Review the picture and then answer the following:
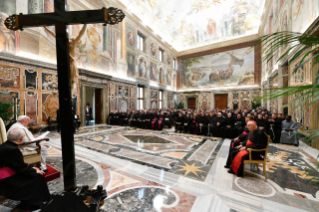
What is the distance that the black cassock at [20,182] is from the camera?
206 cm

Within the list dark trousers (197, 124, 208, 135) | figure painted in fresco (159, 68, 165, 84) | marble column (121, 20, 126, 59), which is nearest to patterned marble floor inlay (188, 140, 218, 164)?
dark trousers (197, 124, 208, 135)

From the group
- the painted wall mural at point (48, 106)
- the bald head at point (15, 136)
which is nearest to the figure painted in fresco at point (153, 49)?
the painted wall mural at point (48, 106)

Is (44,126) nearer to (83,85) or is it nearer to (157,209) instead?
(83,85)

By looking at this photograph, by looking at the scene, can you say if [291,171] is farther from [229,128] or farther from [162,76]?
[162,76]

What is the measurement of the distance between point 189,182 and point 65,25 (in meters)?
3.34

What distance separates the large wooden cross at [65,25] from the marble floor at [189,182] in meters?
1.31

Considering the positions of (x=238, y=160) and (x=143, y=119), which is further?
(x=143, y=119)

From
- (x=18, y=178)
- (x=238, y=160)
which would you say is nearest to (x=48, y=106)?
(x=18, y=178)

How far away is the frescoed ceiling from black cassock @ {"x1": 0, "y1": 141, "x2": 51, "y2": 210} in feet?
48.6

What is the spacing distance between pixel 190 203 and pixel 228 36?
21790 mm

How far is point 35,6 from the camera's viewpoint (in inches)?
311

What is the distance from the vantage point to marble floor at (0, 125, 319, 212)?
2463 millimetres

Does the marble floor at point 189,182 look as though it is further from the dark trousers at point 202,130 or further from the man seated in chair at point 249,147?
the dark trousers at point 202,130

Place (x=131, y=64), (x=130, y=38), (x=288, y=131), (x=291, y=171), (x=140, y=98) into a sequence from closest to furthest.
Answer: (x=291, y=171)
(x=288, y=131)
(x=130, y=38)
(x=131, y=64)
(x=140, y=98)
